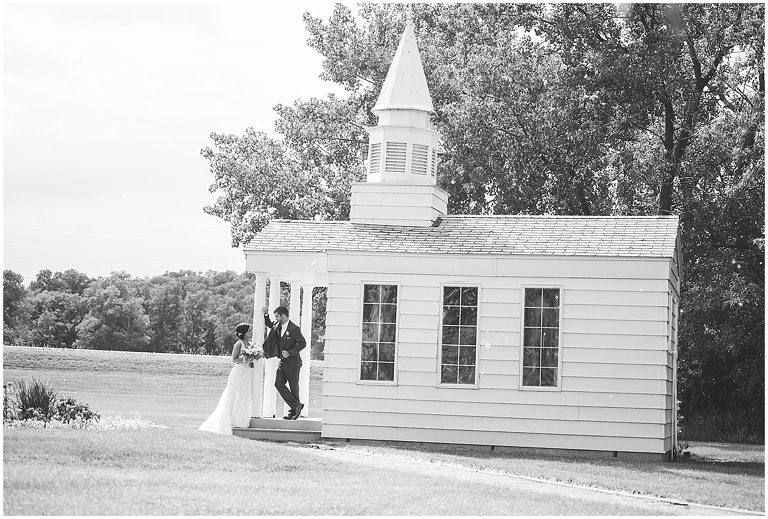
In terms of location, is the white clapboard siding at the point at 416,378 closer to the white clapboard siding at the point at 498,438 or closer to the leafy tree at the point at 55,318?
the white clapboard siding at the point at 498,438

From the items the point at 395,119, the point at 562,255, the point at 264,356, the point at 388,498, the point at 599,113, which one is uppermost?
the point at 599,113

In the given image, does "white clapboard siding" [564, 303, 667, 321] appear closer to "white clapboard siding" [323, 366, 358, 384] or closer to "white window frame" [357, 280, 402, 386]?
"white window frame" [357, 280, 402, 386]

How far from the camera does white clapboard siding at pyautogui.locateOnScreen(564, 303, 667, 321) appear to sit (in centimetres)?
1750

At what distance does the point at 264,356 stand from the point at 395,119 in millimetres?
5855

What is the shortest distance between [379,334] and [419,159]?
4477mm

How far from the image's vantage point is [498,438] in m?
17.7

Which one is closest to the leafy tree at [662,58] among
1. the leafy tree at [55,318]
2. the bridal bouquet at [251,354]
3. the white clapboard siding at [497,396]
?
the white clapboard siding at [497,396]

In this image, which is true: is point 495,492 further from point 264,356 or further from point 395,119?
point 395,119

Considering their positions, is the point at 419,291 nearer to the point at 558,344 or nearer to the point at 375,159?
the point at 558,344

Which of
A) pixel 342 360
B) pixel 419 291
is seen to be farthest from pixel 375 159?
pixel 342 360

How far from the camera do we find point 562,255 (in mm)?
17750

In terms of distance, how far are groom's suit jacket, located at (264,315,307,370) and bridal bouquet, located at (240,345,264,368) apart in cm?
23

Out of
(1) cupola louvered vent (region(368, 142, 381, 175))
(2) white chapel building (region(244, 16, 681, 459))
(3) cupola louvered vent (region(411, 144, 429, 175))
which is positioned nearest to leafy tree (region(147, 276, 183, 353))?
(1) cupola louvered vent (region(368, 142, 381, 175))

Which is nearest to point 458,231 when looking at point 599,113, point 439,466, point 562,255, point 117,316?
point 562,255
